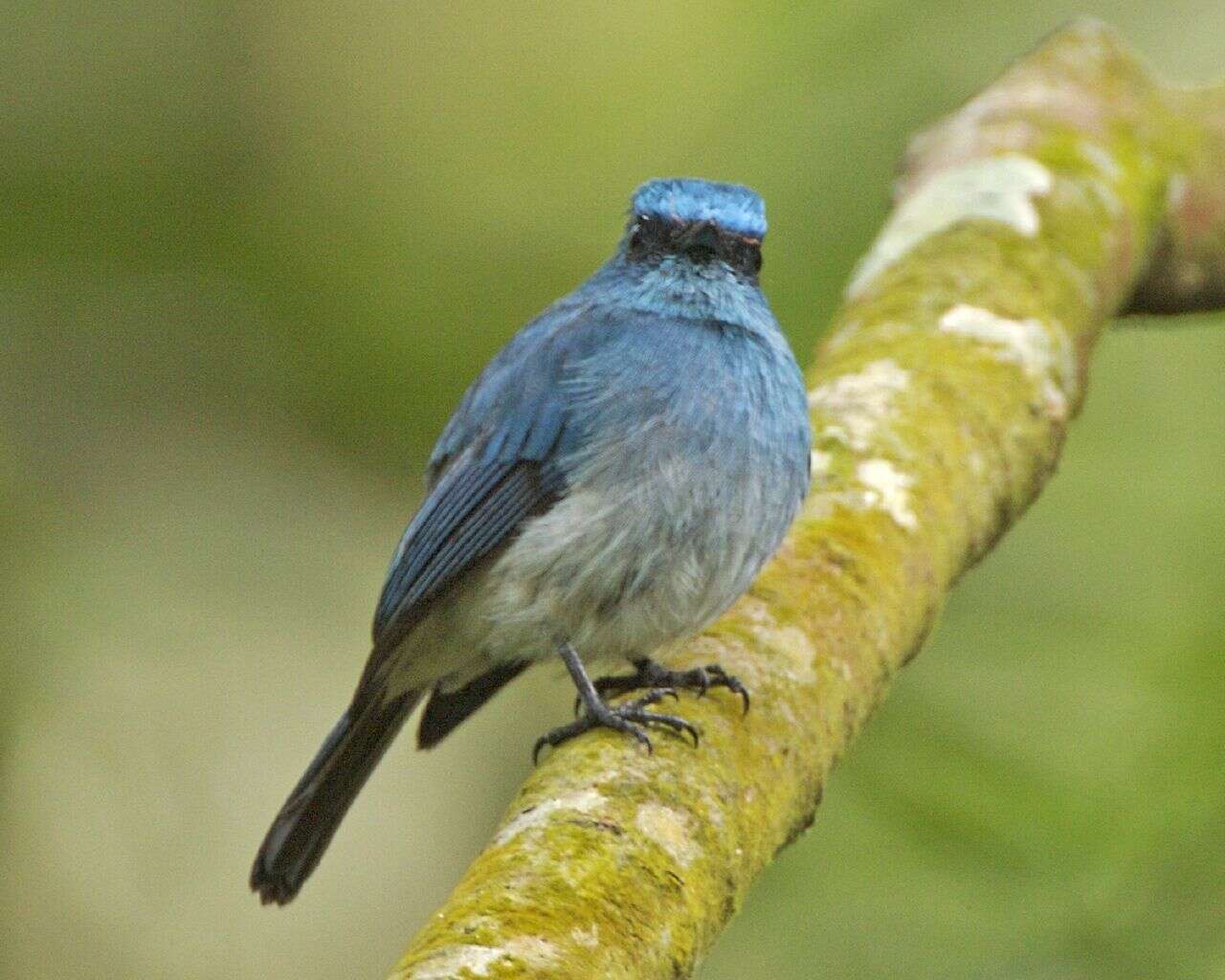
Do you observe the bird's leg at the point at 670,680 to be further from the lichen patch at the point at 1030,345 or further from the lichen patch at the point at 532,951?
the lichen patch at the point at 1030,345

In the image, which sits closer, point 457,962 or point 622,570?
point 457,962

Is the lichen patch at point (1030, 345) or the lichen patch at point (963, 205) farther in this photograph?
the lichen patch at point (963, 205)

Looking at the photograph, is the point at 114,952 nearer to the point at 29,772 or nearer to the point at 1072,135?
the point at 29,772

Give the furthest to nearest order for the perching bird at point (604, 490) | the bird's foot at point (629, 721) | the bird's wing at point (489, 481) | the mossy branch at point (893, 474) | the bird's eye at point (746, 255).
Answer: the bird's eye at point (746, 255), the bird's wing at point (489, 481), the perching bird at point (604, 490), the bird's foot at point (629, 721), the mossy branch at point (893, 474)

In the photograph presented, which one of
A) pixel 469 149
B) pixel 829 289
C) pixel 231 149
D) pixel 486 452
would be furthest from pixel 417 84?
pixel 486 452

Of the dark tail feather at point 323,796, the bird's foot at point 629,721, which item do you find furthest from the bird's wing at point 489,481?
the bird's foot at point 629,721

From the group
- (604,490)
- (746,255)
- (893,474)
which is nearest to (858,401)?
(893,474)

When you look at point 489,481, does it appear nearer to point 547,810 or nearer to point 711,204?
point 711,204

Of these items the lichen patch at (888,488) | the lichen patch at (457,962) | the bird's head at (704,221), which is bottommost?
the lichen patch at (888,488)

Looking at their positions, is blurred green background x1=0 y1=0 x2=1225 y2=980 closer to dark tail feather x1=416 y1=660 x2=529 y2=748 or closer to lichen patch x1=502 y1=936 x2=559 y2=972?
dark tail feather x1=416 y1=660 x2=529 y2=748
